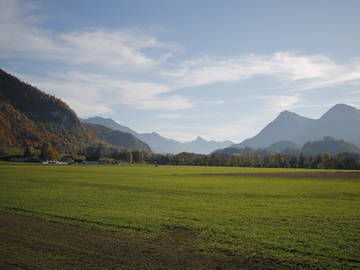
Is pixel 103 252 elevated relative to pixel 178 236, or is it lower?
elevated

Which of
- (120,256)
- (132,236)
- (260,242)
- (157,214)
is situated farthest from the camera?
(157,214)

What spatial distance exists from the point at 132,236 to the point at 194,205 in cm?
1287

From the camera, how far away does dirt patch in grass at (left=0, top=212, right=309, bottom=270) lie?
12406 mm

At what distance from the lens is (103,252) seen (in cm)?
1400

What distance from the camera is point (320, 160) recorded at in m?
182

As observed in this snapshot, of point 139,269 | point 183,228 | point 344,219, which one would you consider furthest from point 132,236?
point 344,219

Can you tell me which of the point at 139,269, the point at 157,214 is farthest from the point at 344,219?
the point at 139,269

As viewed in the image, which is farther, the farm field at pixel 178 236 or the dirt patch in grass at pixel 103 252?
the farm field at pixel 178 236

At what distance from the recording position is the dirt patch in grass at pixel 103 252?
12406mm

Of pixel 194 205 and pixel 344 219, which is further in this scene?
pixel 194 205

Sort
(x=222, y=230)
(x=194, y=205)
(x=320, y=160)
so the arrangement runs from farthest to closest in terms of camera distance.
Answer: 1. (x=320, y=160)
2. (x=194, y=205)
3. (x=222, y=230)

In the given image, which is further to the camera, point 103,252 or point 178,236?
point 178,236

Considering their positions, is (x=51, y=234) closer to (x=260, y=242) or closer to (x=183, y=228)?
(x=183, y=228)

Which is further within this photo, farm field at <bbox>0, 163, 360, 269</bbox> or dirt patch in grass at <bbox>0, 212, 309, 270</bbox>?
farm field at <bbox>0, 163, 360, 269</bbox>
